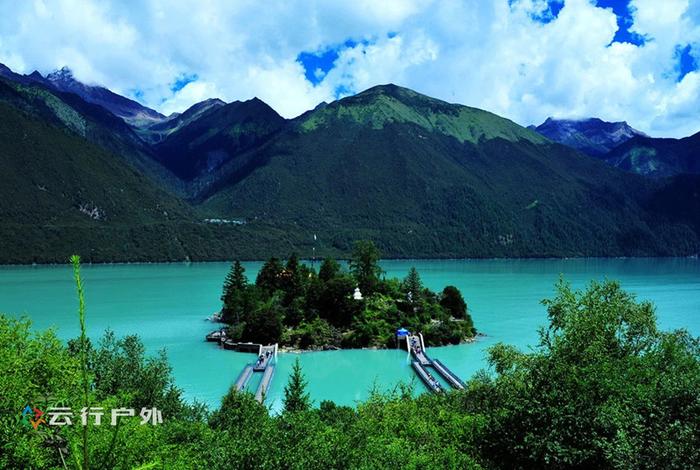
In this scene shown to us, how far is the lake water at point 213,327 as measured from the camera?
4544 centimetres

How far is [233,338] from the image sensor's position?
57594 millimetres

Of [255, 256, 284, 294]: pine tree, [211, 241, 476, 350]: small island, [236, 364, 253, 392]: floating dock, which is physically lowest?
[236, 364, 253, 392]: floating dock

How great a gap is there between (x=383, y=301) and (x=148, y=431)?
49.4 metres

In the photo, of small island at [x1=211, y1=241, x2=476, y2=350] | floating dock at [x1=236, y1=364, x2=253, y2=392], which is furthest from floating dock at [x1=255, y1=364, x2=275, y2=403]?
small island at [x1=211, y1=241, x2=476, y2=350]

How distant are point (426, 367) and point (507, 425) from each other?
107ft

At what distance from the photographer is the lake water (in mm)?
45438

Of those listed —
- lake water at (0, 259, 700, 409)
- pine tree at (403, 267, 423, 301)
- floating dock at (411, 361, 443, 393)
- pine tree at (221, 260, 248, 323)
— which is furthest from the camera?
pine tree at (221, 260, 248, 323)

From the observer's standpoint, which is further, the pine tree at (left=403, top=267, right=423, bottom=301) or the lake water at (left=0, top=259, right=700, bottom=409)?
the pine tree at (left=403, top=267, right=423, bottom=301)

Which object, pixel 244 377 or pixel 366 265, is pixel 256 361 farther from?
pixel 366 265

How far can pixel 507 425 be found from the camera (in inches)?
659

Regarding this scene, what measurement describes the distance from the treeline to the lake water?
17825 millimetres

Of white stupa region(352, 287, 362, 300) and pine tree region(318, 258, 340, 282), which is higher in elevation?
pine tree region(318, 258, 340, 282)

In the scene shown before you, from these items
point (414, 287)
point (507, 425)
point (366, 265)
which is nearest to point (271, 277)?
point (366, 265)

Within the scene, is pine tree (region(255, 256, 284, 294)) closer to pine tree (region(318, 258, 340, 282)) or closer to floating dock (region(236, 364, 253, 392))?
pine tree (region(318, 258, 340, 282))
